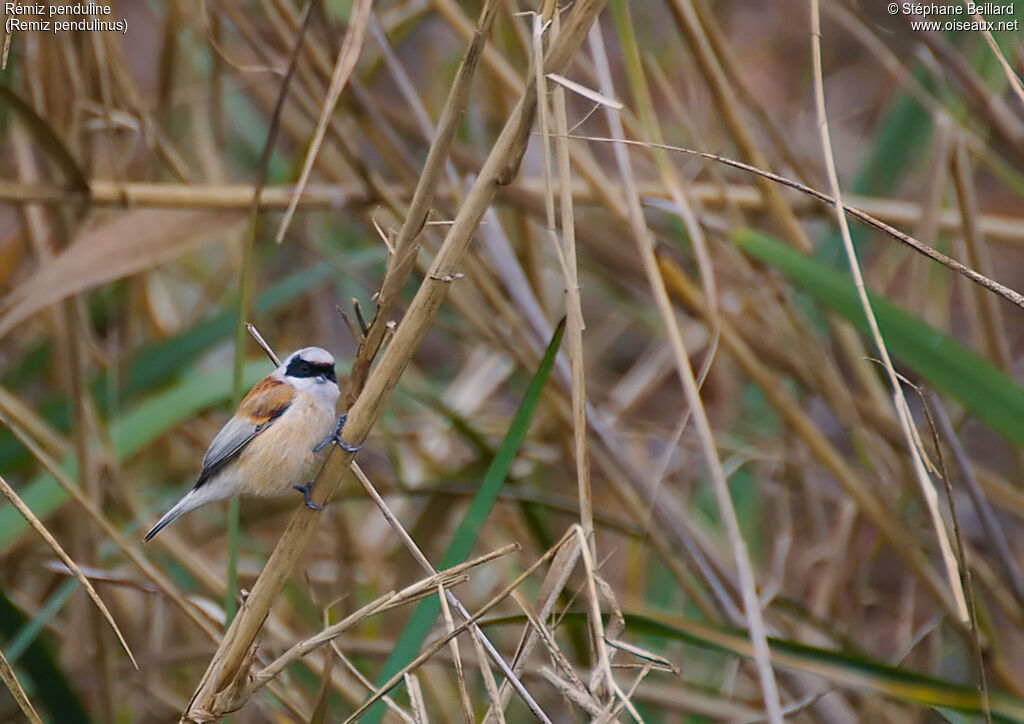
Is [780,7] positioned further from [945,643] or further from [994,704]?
[994,704]

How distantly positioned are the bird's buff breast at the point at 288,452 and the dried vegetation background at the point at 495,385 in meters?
0.09

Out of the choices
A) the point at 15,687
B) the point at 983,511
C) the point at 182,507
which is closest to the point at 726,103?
the point at 983,511

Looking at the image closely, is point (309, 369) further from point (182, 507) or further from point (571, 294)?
point (571, 294)

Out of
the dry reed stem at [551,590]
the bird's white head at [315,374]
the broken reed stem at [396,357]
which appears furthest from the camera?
the bird's white head at [315,374]

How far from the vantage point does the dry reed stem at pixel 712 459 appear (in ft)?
4.47

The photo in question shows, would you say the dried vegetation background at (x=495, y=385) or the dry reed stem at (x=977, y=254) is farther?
the dry reed stem at (x=977, y=254)

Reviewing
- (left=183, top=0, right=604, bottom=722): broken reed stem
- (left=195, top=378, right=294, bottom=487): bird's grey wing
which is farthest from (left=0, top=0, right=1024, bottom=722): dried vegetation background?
(left=195, top=378, right=294, bottom=487): bird's grey wing

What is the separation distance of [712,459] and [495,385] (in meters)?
1.97

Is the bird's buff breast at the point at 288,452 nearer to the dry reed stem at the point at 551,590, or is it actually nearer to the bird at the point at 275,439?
the bird at the point at 275,439

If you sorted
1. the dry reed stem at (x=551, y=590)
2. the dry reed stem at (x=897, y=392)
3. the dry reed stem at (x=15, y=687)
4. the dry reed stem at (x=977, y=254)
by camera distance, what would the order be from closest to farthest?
the dry reed stem at (x=897, y=392) < the dry reed stem at (x=551, y=590) < the dry reed stem at (x=15, y=687) < the dry reed stem at (x=977, y=254)

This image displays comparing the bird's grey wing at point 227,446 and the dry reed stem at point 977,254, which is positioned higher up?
the dry reed stem at point 977,254

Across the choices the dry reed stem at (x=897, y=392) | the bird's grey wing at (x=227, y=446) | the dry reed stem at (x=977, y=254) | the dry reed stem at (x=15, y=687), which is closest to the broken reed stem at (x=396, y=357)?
the dry reed stem at (x=15, y=687)

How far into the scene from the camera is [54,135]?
2.20 metres

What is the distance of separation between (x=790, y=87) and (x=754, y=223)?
9.63ft
